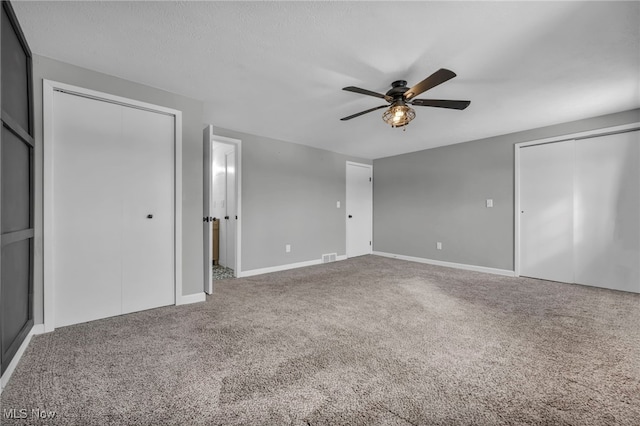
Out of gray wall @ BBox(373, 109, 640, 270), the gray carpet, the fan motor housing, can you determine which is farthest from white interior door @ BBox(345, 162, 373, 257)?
the fan motor housing

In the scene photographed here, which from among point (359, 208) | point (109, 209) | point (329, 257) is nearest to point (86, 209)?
point (109, 209)

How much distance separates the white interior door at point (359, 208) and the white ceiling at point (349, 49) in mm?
2720

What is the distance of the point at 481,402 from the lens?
4.59 ft

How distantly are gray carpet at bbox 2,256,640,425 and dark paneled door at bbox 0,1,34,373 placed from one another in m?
0.28

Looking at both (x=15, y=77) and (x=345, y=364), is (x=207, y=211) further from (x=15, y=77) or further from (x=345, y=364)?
(x=345, y=364)

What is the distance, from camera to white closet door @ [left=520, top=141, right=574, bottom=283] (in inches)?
149

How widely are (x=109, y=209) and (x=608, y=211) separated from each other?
583 centimetres

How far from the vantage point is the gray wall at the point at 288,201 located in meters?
4.29

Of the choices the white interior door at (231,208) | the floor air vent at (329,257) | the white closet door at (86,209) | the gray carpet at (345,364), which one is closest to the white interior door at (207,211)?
the gray carpet at (345,364)

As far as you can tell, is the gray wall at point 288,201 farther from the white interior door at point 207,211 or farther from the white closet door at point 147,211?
the white closet door at point 147,211

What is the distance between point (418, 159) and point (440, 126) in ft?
5.08

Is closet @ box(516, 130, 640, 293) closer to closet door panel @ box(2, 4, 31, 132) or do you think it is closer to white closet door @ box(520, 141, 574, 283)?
white closet door @ box(520, 141, 574, 283)

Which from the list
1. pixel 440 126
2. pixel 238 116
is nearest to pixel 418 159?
pixel 440 126

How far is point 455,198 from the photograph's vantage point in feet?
16.0
